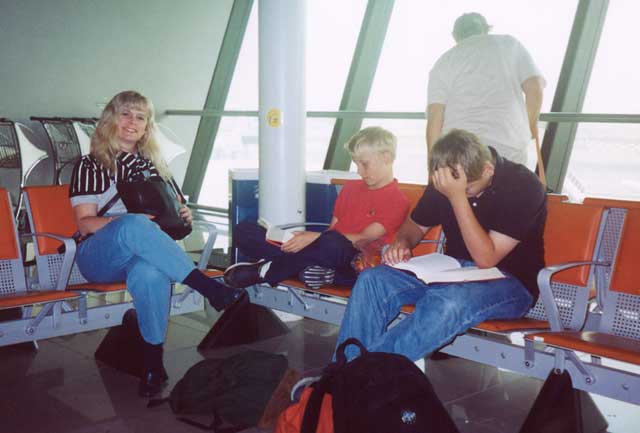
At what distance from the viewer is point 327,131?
17.8 feet

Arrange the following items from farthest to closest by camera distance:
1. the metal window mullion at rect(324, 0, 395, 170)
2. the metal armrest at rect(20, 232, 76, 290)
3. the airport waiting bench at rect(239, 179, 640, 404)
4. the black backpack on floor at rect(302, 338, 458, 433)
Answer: the metal window mullion at rect(324, 0, 395, 170), the metal armrest at rect(20, 232, 76, 290), the airport waiting bench at rect(239, 179, 640, 404), the black backpack on floor at rect(302, 338, 458, 433)

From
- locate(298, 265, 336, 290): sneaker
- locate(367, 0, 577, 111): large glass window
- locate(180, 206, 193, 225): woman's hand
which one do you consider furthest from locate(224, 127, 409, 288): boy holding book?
locate(367, 0, 577, 111): large glass window

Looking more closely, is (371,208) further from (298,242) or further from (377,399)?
(377,399)

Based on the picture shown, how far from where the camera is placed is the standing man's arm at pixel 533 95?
2.83 m

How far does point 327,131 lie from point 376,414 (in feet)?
13.0

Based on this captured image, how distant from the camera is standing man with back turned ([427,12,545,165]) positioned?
280cm

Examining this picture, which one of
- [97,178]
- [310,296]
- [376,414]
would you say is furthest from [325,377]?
[97,178]

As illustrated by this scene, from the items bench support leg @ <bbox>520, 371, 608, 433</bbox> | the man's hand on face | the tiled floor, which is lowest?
the tiled floor

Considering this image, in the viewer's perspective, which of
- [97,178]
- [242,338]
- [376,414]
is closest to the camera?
[376,414]

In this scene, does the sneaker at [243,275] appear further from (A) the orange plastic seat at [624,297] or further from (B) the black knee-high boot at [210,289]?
(A) the orange plastic seat at [624,297]

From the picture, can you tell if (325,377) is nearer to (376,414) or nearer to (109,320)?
(376,414)

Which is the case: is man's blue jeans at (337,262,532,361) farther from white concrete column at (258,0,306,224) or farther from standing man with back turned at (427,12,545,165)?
white concrete column at (258,0,306,224)

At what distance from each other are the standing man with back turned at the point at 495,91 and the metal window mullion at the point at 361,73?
2.19m

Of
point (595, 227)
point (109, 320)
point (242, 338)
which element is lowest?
point (242, 338)
